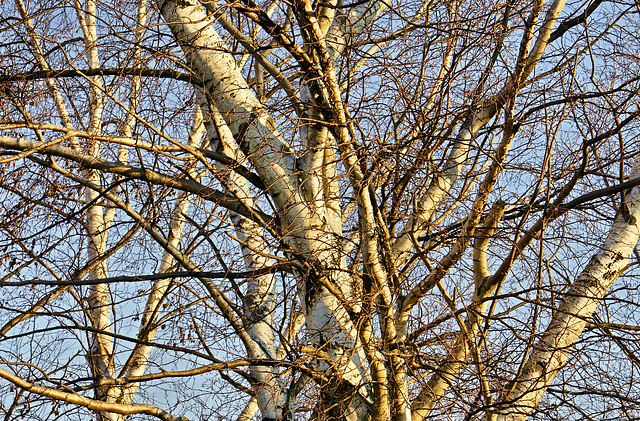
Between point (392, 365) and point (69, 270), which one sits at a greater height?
point (69, 270)

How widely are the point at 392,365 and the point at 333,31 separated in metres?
2.32

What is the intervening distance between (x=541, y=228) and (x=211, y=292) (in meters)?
2.25

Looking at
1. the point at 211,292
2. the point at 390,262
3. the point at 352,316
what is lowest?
the point at 352,316

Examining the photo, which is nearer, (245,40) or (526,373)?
(245,40)

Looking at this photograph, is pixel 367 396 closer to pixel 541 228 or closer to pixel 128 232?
pixel 541 228

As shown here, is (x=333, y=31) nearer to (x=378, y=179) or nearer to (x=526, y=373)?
(x=378, y=179)

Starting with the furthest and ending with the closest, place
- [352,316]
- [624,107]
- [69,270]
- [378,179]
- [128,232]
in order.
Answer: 1. [128,232]
2. [69,270]
3. [624,107]
4. [378,179]
5. [352,316]

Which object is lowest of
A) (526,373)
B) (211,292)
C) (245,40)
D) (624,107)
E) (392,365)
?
(526,373)

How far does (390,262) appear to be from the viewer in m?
3.71

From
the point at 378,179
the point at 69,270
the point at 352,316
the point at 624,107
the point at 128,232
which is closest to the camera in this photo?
the point at 352,316

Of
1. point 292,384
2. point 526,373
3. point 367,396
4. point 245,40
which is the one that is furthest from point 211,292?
point 526,373

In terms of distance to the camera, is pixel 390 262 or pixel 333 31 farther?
pixel 333 31

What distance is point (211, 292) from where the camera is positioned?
172 inches

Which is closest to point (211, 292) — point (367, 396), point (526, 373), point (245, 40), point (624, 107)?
point (367, 396)
